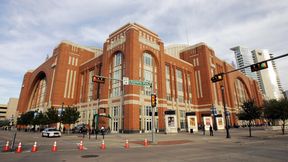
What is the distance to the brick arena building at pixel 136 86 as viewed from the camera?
4362 cm

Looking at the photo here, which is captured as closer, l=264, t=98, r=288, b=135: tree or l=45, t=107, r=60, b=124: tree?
l=264, t=98, r=288, b=135: tree

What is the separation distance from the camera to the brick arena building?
43625mm

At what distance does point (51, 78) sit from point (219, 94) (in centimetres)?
6322

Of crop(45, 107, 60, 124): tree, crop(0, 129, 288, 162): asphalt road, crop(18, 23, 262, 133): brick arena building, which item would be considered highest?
crop(18, 23, 262, 133): brick arena building

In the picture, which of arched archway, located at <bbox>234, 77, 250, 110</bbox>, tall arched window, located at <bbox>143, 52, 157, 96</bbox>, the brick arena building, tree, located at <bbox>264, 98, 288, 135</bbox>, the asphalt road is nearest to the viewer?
the asphalt road

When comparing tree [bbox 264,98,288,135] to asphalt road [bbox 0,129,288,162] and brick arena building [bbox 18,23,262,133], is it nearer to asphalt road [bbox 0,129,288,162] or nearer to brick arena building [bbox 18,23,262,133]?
brick arena building [bbox 18,23,262,133]

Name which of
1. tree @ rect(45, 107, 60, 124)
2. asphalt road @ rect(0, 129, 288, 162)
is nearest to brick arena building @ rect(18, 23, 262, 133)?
tree @ rect(45, 107, 60, 124)

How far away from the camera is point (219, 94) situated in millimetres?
66625

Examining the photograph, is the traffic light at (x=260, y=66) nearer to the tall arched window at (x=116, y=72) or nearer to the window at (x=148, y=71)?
the window at (x=148, y=71)

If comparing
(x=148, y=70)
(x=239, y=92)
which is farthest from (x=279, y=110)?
(x=239, y=92)

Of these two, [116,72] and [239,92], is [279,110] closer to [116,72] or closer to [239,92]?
[116,72]

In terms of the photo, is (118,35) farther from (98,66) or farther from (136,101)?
(136,101)

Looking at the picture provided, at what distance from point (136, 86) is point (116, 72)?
952 centimetres

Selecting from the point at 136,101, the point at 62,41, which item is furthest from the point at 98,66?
the point at 136,101
